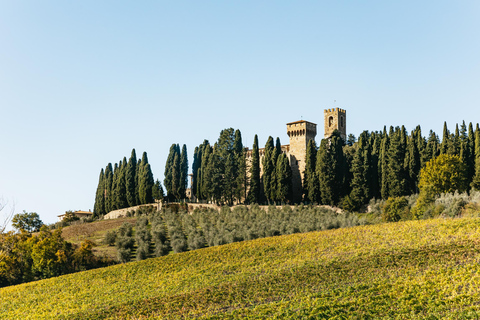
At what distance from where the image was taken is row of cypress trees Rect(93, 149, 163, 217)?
2694 inches

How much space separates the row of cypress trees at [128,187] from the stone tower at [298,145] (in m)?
18.8

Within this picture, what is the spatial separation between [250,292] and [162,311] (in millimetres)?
4463

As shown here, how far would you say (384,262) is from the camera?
26.2 meters

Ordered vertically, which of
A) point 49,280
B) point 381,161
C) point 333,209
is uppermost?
point 381,161

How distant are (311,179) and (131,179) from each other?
27.8m

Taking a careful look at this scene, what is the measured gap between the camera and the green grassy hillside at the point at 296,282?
20.0 m

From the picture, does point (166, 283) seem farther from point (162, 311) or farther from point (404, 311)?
point (404, 311)

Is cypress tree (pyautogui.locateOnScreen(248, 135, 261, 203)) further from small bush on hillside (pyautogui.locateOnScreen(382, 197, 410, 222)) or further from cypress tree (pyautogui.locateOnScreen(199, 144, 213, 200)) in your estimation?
small bush on hillside (pyautogui.locateOnScreen(382, 197, 410, 222))

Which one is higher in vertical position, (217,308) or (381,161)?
(381,161)

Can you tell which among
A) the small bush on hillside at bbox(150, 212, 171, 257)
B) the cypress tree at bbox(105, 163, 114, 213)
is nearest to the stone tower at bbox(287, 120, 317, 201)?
the small bush on hillside at bbox(150, 212, 171, 257)

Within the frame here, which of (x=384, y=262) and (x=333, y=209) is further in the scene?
(x=333, y=209)

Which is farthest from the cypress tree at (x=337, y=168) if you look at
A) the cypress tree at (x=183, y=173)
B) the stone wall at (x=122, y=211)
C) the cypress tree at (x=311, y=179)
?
the stone wall at (x=122, y=211)

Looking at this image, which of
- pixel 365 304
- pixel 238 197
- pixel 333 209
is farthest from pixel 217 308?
pixel 238 197

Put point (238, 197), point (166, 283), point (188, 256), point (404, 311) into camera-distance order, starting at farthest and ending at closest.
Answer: point (238, 197), point (188, 256), point (166, 283), point (404, 311)
